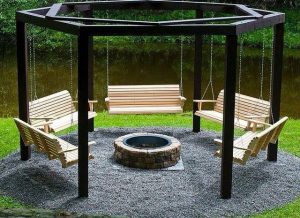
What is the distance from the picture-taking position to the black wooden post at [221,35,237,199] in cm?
881

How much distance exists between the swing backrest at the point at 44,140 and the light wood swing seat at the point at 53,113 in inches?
41.8

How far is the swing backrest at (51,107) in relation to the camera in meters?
11.5

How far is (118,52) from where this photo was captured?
27.0 metres

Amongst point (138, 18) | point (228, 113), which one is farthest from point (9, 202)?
point (138, 18)

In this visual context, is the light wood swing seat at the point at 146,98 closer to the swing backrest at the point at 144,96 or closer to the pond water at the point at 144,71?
the swing backrest at the point at 144,96

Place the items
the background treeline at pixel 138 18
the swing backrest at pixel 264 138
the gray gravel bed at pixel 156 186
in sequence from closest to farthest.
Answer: the gray gravel bed at pixel 156 186 → the swing backrest at pixel 264 138 → the background treeline at pixel 138 18

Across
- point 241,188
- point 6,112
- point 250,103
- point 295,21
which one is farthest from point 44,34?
point 241,188

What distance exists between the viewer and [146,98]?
12.9 meters

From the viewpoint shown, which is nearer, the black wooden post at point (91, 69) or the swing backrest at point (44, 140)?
the swing backrest at point (44, 140)

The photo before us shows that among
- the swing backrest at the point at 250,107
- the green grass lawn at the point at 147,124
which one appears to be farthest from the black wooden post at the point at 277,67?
the green grass lawn at the point at 147,124

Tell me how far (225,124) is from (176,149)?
1.67m

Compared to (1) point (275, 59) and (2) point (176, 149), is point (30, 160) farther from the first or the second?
(1) point (275, 59)

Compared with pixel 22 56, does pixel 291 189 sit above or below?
below

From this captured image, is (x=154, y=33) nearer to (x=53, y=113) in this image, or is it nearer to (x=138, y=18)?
(x=53, y=113)
